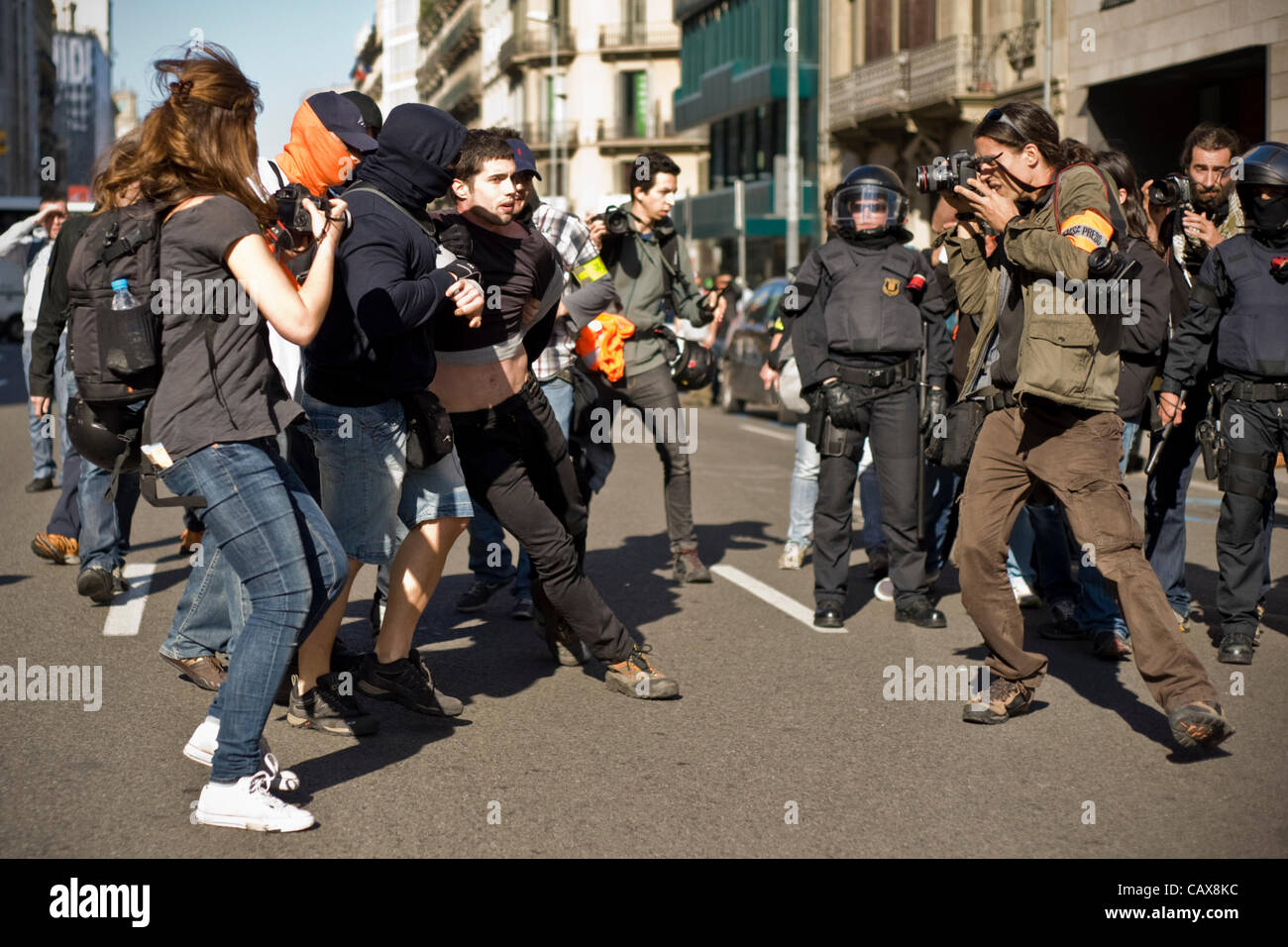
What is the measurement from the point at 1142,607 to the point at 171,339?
3.08 metres

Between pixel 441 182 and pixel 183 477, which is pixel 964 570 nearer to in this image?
pixel 441 182

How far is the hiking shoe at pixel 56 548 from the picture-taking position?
901 centimetres

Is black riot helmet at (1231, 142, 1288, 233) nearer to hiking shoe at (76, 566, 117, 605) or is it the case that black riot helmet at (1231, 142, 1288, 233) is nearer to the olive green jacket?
the olive green jacket

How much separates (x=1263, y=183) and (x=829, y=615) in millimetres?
2584

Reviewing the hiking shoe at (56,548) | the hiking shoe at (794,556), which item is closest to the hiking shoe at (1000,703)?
the hiking shoe at (794,556)

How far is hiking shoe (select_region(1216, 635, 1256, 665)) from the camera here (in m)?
6.65

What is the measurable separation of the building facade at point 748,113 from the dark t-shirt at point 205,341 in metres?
33.9

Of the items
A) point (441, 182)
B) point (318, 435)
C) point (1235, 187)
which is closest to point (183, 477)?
point (318, 435)

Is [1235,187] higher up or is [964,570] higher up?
[1235,187]

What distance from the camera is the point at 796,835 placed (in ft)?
14.6

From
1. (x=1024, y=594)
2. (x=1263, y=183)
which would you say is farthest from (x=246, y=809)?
(x=1024, y=594)

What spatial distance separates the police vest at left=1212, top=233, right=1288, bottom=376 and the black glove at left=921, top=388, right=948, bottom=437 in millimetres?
1509

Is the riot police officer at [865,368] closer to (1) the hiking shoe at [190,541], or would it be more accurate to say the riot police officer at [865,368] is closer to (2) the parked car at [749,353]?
(1) the hiking shoe at [190,541]
